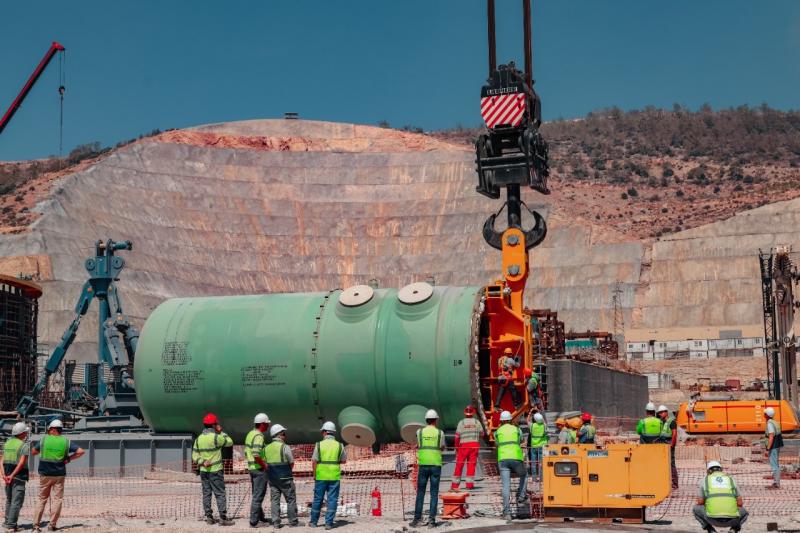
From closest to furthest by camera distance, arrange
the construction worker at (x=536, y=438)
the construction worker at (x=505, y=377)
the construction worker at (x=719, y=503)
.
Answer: the construction worker at (x=719, y=503) → the construction worker at (x=536, y=438) → the construction worker at (x=505, y=377)

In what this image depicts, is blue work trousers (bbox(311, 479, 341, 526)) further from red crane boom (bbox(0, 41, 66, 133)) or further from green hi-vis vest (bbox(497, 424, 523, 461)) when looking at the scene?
red crane boom (bbox(0, 41, 66, 133))

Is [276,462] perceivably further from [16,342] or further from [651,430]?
[16,342]

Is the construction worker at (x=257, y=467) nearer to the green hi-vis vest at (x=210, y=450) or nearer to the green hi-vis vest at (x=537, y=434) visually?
the green hi-vis vest at (x=210, y=450)

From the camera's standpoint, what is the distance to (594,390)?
2000 inches

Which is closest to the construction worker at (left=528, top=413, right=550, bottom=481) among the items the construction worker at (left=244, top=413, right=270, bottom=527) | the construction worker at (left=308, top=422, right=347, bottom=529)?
the construction worker at (left=308, top=422, right=347, bottom=529)

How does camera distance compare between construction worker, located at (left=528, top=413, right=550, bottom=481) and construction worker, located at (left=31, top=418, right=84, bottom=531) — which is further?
construction worker, located at (left=528, top=413, right=550, bottom=481)

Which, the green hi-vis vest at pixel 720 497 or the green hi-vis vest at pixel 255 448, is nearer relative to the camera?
the green hi-vis vest at pixel 720 497

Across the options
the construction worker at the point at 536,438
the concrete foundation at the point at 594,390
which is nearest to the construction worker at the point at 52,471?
the construction worker at the point at 536,438

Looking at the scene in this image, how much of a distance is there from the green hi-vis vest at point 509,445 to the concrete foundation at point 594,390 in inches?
936

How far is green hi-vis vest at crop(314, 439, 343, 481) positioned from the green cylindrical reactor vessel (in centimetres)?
590

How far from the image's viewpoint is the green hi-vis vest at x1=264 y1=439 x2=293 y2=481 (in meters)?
18.3

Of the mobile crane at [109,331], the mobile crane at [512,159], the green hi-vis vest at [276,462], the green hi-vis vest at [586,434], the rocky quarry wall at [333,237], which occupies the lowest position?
the green hi-vis vest at [276,462]

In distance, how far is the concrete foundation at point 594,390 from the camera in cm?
4559

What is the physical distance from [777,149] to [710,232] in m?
62.4
